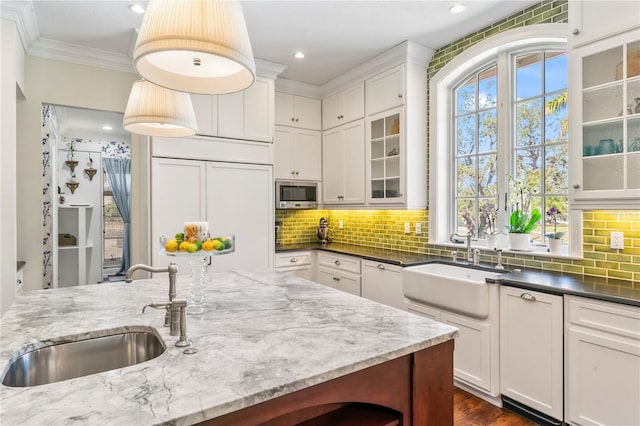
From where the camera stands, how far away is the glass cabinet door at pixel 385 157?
12.0 ft

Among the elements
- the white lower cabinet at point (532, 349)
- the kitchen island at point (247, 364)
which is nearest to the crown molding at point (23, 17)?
the kitchen island at point (247, 364)

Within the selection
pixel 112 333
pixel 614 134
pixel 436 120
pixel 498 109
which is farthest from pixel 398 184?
pixel 112 333

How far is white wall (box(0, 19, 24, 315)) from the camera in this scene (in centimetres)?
261

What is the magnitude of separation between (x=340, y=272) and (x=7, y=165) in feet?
9.83

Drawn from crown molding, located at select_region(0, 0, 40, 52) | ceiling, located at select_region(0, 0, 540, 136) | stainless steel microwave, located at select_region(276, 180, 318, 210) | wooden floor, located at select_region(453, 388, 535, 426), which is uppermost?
ceiling, located at select_region(0, 0, 540, 136)

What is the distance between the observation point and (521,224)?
2863 mm

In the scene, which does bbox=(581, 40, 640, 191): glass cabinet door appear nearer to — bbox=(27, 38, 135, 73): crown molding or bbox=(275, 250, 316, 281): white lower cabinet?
bbox=(275, 250, 316, 281): white lower cabinet

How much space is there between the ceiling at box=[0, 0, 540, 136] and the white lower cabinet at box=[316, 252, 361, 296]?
83.6 inches

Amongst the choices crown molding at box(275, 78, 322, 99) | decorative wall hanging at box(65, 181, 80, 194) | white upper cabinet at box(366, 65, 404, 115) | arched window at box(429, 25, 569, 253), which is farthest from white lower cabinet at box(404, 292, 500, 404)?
decorative wall hanging at box(65, 181, 80, 194)

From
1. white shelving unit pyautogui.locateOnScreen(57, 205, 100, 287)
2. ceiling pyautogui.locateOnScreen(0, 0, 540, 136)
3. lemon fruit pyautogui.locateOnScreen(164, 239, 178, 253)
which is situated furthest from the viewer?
white shelving unit pyautogui.locateOnScreen(57, 205, 100, 287)

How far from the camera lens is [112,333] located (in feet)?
4.75

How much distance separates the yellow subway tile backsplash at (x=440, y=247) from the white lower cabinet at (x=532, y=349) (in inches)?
22.8

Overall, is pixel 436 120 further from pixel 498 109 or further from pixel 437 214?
pixel 437 214

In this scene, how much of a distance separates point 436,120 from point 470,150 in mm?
436
